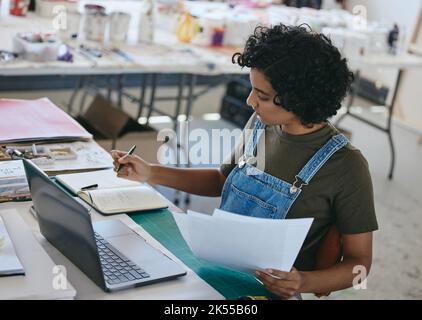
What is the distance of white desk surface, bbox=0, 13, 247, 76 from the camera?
291 centimetres

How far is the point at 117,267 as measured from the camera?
142cm

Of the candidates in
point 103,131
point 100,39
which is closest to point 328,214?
point 103,131

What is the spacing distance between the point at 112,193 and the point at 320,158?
55 cm

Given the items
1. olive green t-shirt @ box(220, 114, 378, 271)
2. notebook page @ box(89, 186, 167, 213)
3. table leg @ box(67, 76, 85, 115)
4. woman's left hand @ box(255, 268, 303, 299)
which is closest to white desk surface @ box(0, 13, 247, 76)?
table leg @ box(67, 76, 85, 115)

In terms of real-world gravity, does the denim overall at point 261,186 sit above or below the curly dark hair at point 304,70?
below

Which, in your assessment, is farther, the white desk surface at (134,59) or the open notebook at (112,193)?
the white desk surface at (134,59)

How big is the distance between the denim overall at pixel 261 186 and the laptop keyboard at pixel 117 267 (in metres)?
0.37

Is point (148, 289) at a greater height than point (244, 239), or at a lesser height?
lesser

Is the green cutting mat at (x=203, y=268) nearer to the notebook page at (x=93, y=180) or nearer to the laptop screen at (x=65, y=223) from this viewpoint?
the notebook page at (x=93, y=180)

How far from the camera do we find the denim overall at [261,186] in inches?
62.7

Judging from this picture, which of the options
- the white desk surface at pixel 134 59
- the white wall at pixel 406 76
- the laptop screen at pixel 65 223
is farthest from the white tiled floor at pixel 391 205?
the laptop screen at pixel 65 223

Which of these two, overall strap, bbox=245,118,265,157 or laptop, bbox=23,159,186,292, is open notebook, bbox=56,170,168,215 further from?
overall strap, bbox=245,118,265,157

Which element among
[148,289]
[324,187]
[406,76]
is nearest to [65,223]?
[148,289]

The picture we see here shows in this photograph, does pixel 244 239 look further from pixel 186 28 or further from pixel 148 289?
pixel 186 28
